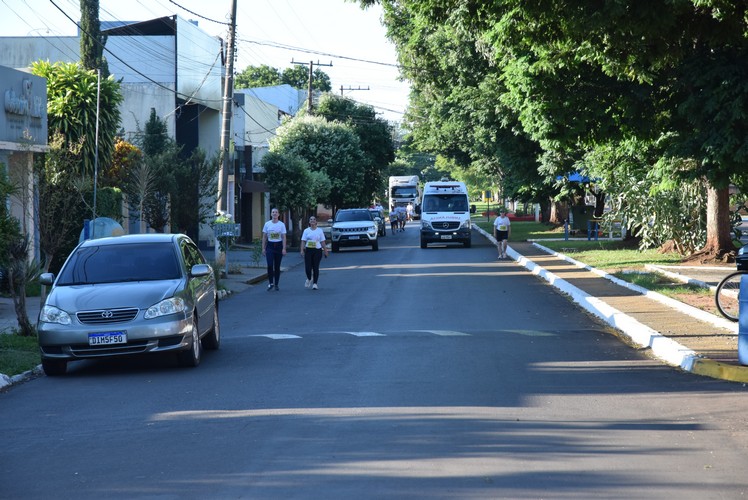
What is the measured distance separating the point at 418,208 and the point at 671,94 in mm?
26456

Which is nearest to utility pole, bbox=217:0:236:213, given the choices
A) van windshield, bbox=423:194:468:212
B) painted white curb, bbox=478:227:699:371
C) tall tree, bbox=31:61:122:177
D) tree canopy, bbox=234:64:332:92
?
tall tree, bbox=31:61:122:177

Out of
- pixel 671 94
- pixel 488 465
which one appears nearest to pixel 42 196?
pixel 488 465

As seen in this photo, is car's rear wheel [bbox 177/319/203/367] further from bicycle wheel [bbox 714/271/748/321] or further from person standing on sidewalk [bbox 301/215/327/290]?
person standing on sidewalk [bbox 301/215/327/290]

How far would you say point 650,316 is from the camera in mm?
16141

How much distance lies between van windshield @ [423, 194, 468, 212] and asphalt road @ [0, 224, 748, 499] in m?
28.5

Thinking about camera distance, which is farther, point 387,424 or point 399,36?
point 399,36

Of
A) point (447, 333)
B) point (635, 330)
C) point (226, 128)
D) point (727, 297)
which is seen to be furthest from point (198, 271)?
point (226, 128)

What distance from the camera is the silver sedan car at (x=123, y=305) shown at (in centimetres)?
1180

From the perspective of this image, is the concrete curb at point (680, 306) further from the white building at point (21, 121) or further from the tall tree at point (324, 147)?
the tall tree at point (324, 147)

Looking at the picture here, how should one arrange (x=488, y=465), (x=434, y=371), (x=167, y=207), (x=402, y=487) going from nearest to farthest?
1. (x=402, y=487)
2. (x=488, y=465)
3. (x=434, y=371)
4. (x=167, y=207)

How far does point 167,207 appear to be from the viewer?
27.3 meters

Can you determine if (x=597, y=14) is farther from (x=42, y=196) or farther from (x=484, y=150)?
(x=484, y=150)

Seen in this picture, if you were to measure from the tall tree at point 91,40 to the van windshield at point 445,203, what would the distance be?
14.5 meters

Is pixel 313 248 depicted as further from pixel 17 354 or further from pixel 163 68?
pixel 163 68
